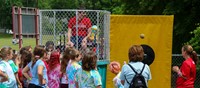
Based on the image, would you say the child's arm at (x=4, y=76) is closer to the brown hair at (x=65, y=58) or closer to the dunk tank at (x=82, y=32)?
the brown hair at (x=65, y=58)

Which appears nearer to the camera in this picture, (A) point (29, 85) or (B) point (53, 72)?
(A) point (29, 85)

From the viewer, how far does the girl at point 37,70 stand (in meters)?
7.09

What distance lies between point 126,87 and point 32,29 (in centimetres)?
842

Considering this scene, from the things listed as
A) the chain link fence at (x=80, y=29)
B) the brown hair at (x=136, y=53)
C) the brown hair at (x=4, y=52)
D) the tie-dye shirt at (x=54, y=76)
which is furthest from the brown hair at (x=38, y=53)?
the brown hair at (x=136, y=53)

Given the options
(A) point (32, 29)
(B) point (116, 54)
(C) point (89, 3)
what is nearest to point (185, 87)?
(B) point (116, 54)

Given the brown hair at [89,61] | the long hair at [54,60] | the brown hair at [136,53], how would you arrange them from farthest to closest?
the long hair at [54,60]
the brown hair at [89,61]
the brown hair at [136,53]

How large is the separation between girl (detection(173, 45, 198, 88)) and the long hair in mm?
2214

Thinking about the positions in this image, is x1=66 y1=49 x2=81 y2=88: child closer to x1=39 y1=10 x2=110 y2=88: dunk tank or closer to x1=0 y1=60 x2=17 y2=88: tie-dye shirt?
x1=0 y1=60 x2=17 y2=88: tie-dye shirt

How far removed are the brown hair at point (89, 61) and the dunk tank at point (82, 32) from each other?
2.87 metres

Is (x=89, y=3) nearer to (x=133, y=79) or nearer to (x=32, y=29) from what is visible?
(x=32, y=29)

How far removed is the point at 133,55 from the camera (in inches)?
224

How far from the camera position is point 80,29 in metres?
9.22

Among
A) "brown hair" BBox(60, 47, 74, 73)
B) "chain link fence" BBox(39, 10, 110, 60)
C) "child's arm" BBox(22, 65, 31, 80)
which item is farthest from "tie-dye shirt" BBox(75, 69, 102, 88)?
"chain link fence" BBox(39, 10, 110, 60)

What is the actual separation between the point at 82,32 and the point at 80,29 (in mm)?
100
